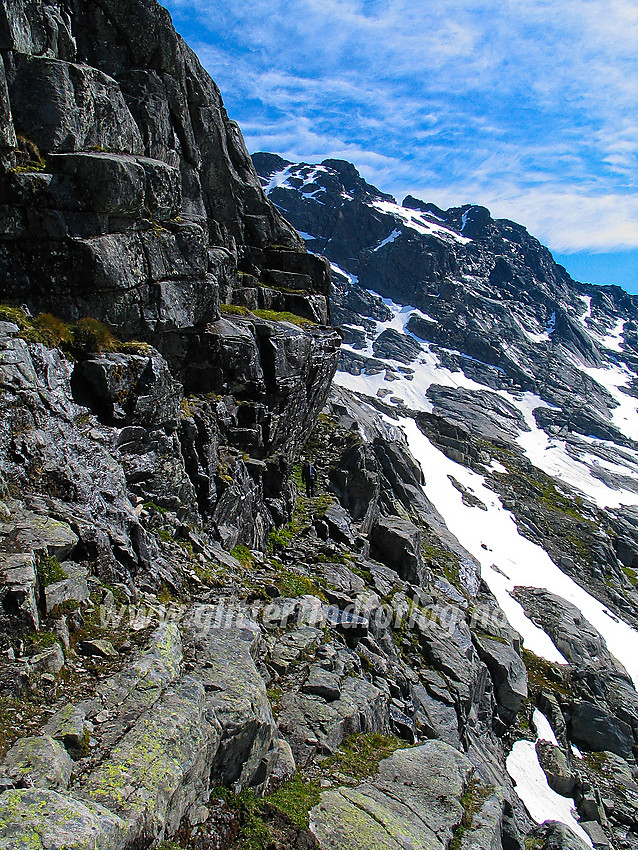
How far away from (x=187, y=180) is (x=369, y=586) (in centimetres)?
2982

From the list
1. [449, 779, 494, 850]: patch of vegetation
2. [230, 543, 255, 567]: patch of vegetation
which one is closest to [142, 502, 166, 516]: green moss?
[230, 543, 255, 567]: patch of vegetation

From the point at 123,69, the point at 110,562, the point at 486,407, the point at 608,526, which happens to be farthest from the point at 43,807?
the point at 486,407

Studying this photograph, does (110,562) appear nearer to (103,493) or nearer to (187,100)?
(103,493)

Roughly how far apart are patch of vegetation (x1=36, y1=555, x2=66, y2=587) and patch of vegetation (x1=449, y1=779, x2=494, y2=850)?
35.5 ft

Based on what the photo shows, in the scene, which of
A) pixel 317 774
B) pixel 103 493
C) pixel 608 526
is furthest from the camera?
pixel 608 526

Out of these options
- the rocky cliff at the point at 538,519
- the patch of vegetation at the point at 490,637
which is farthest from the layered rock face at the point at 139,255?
the patch of vegetation at the point at 490,637

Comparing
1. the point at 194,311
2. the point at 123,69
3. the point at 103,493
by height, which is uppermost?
the point at 123,69

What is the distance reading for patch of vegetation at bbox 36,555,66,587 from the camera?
973 cm

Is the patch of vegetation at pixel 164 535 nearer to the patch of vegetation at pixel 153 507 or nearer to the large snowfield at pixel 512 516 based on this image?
the patch of vegetation at pixel 153 507

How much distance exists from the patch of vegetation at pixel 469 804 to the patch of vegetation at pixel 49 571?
10.8 meters

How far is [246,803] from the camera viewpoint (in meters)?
8.98

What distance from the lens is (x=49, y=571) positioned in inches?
392

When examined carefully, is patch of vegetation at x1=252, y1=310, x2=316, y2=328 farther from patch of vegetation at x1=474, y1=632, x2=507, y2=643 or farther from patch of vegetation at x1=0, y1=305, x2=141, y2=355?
patch of vegetation at x1=474, y1=632, x2=507, y2=643

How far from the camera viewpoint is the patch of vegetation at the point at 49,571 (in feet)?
31.9
